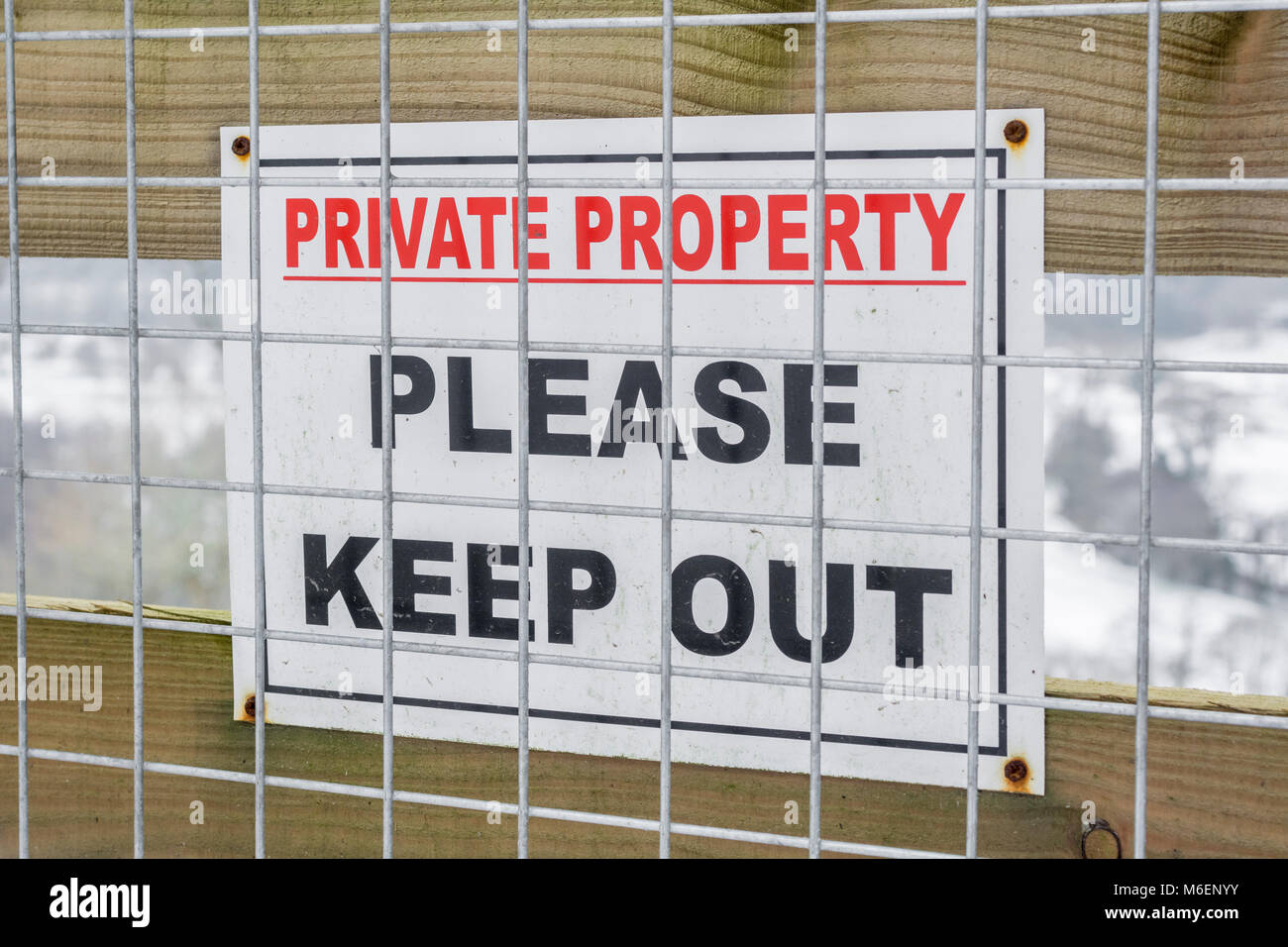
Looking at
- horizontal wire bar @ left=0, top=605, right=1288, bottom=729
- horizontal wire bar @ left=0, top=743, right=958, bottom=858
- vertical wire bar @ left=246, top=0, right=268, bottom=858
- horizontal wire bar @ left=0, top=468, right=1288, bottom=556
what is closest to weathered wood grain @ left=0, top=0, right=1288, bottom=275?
vertical wire bar @ left=246, top=0, right=268, bottom=858

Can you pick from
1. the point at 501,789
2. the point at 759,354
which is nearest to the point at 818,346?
the point at 759,354

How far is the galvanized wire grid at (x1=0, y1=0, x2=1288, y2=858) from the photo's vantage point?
3.15 feet

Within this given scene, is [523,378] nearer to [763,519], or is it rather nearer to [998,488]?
[763,519]

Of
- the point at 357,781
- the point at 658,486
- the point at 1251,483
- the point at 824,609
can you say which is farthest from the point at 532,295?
the point at 1251,483

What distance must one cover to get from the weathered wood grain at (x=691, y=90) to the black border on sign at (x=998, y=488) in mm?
43

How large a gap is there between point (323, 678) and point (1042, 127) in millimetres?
889

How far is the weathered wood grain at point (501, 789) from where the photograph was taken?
1161 millimetres

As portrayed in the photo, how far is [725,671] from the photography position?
41.7 inches

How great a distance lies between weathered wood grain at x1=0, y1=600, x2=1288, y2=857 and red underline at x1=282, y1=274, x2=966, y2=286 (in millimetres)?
384

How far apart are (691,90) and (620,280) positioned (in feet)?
0.62

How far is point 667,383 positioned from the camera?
3.41 feet

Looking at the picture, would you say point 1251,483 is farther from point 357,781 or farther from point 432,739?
point 357,781

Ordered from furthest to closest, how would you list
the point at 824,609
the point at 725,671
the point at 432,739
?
1. the point at 432,739
2. the point at 824,609
3. the point at 725,671

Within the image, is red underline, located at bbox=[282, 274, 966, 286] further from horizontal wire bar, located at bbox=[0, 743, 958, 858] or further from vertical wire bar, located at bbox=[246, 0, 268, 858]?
horizontal wire bar, located at bbox=[0, 743, 958, 858]
